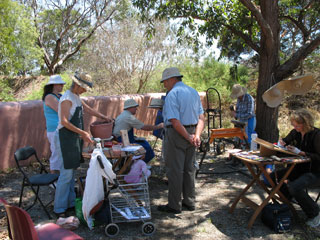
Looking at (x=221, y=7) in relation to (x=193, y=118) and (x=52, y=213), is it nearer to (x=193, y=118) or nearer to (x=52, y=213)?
(x=193, y=118)

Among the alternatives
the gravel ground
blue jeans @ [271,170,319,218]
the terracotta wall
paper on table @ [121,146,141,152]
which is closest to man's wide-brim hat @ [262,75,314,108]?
the gravel ground

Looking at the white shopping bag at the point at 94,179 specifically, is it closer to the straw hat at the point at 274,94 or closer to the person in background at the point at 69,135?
the person in background at the point at 69,135

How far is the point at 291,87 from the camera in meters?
4.90

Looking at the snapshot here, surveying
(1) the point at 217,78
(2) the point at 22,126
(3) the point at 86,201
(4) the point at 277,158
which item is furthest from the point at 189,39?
(1) the point at 217,78

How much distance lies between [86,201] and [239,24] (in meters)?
5.84

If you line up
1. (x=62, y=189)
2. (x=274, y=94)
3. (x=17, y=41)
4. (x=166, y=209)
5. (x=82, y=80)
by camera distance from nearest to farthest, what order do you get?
(x=82, y=80)
(x=62, y=189)
(x=166, y=209)
(x=274, y=94)
(x=17, y=41)

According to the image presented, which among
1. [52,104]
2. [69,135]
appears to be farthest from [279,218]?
[52,104]

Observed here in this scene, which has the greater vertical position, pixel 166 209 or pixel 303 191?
pixel 303 191

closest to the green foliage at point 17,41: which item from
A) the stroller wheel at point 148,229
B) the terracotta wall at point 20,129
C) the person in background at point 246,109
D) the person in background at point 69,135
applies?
the terracotta wall at point 20,129

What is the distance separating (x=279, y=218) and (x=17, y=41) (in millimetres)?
18894

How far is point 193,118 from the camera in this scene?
3.84m

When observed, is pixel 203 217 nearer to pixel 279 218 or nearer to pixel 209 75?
pixel 279 218

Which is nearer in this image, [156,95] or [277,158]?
[277,158]

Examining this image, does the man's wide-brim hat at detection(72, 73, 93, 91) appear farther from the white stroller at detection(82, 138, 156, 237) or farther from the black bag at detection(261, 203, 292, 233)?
the black bag at detection(261, 203, 292, 233)
